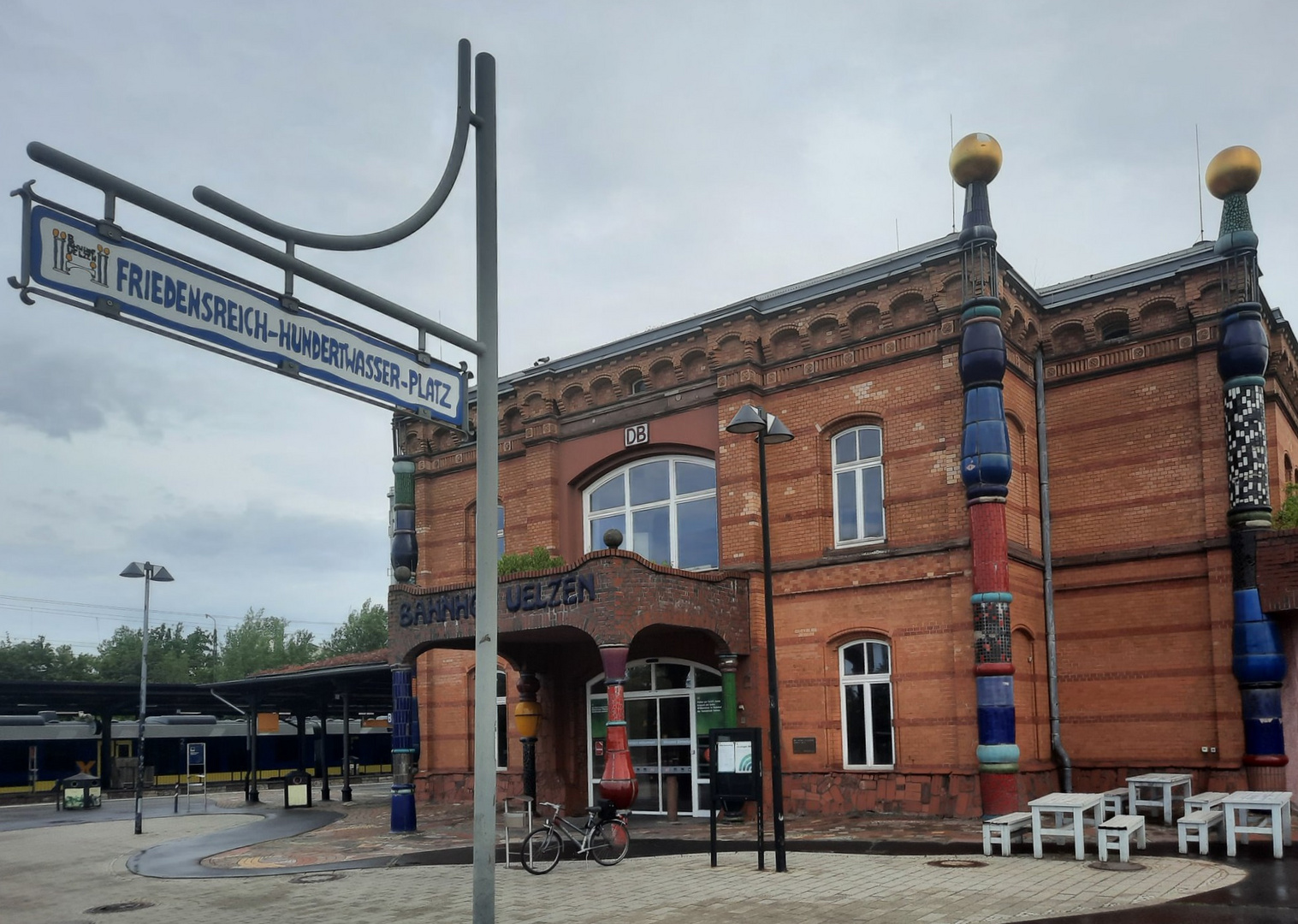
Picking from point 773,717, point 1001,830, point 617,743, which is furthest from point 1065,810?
point 617,743

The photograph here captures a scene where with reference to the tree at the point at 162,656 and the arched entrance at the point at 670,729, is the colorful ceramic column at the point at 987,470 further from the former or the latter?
the tree at the point at 162,656

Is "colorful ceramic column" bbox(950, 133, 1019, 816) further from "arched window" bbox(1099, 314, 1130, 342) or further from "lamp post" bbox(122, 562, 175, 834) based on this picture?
"lamp post" bbox(122, 562, 175, 834)

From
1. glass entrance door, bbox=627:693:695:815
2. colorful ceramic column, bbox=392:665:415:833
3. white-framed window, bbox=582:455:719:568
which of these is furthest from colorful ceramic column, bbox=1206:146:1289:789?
colorful ceramic column, bbox=392:665:415:833

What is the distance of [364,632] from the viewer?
83.6 meters

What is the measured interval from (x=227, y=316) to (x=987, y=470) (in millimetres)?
13916

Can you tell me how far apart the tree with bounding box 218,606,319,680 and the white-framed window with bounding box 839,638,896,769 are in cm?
7285

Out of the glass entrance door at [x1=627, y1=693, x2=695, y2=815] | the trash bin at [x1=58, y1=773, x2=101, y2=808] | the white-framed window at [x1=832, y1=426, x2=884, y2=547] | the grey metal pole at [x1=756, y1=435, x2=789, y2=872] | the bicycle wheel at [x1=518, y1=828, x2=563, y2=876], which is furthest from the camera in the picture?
the trash bin at [x1=58, y1=773, x2=101, y2=808]

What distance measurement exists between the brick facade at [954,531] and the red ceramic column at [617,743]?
0.41 meters

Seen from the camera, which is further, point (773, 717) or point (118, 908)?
point (773, 717)

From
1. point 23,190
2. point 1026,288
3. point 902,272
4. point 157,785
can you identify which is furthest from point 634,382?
point 157,785

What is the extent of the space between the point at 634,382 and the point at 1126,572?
10107 mm

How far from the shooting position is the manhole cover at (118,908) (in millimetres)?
13242

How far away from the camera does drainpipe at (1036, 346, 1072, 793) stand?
63.3ft

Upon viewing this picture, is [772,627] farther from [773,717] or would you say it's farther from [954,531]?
[954,531]
